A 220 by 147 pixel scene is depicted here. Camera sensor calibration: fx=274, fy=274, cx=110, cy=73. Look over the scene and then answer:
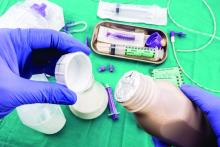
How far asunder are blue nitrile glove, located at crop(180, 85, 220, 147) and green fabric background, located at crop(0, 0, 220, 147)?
239 millimetres

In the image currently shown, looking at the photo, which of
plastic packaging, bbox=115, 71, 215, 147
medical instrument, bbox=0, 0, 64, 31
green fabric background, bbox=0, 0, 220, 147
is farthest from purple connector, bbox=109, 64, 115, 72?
plastic packaging, bbox=115, 71, 215, 147

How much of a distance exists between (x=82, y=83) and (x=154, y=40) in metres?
0.34

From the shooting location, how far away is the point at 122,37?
92 centimetres

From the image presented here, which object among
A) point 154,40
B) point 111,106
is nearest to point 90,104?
point 111,106

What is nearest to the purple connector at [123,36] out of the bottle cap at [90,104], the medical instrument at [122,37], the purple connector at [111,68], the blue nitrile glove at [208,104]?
the medical instrument at [122,37]

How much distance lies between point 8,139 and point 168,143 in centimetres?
45

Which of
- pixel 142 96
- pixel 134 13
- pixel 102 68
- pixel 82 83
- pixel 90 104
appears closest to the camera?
pixel 142 96

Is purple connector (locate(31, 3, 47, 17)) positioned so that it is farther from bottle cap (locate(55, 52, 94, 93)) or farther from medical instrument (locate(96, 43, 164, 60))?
bottle cap (locate(55, 52, 94, 93))

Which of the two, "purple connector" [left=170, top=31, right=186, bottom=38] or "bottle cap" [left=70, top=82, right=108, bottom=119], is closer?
"bottle cap" [left=70, top=82, right=108, bottom=119]

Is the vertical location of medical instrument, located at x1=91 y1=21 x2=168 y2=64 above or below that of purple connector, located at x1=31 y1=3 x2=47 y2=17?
below

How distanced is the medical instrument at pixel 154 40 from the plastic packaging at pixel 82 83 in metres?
0.22

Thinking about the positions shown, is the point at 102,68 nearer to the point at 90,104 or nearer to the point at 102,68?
the point at 102,68

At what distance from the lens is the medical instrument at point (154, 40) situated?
2.90ft

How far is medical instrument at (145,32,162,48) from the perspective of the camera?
885 millimetres
